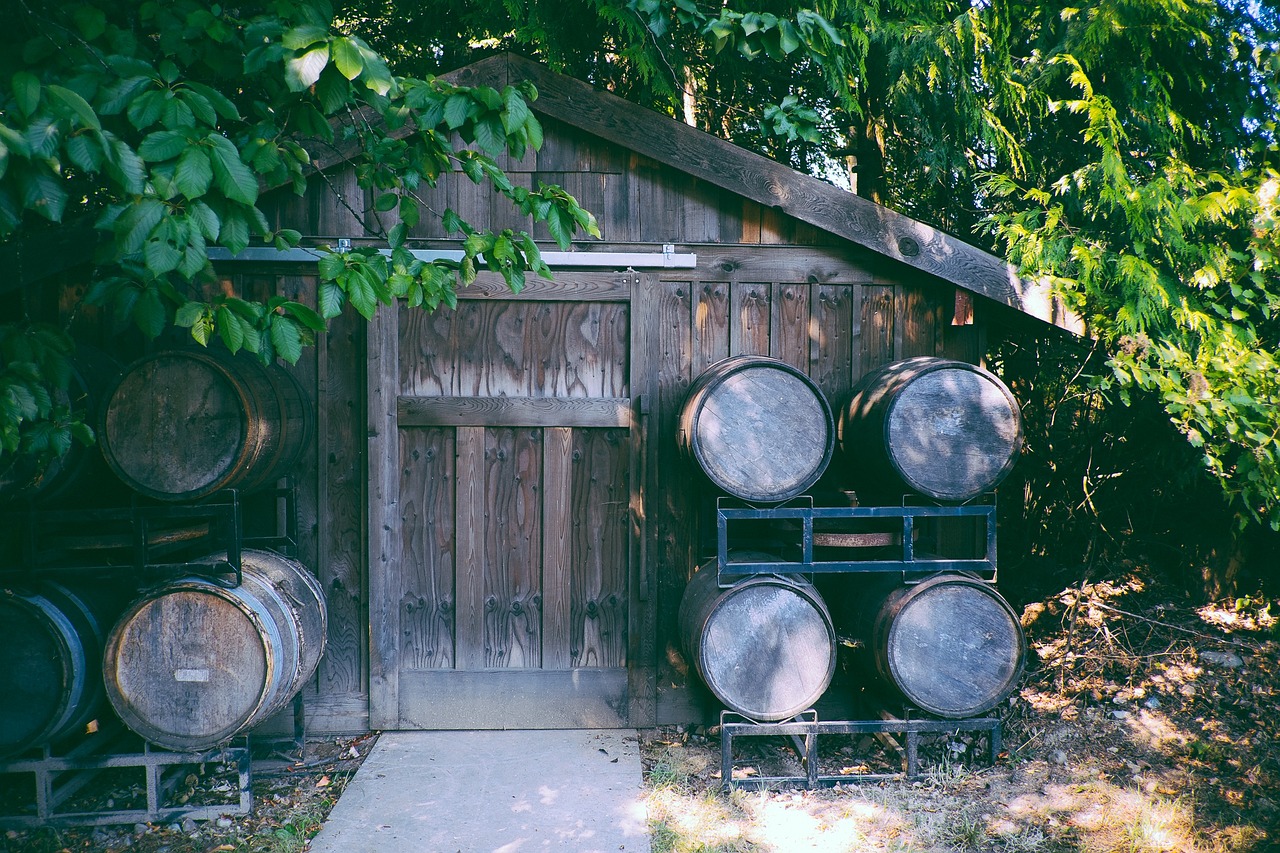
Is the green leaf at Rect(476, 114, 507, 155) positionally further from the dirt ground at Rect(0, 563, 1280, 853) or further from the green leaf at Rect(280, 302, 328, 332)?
the dirt ground at Rect(0, 563, 1280, 853)

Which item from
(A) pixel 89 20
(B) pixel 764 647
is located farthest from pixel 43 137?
(B) pixel 764 647

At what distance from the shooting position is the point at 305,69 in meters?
2.51

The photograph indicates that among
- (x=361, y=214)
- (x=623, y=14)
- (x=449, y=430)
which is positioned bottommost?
(x=449, y=430)

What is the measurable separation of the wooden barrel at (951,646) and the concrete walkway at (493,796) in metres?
1.44

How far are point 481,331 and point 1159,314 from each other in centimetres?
370

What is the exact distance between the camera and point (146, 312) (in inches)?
111

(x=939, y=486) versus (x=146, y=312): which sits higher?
(x=146, y=312)

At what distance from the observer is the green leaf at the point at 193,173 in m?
2.48

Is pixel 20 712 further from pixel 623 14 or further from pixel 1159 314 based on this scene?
pixel 1159 314

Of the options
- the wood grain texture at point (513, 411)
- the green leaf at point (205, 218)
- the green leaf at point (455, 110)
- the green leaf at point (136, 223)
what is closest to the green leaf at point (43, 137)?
the green leaf at point (136, 223)

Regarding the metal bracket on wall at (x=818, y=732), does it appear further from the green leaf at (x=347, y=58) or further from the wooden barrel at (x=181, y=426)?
the green leaf at (x=347, y=58)

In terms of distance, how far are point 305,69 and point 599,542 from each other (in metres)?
2.83

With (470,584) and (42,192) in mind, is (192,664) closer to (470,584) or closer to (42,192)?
(470,584)

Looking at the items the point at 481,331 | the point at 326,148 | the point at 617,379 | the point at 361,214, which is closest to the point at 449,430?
the point at 481,331
